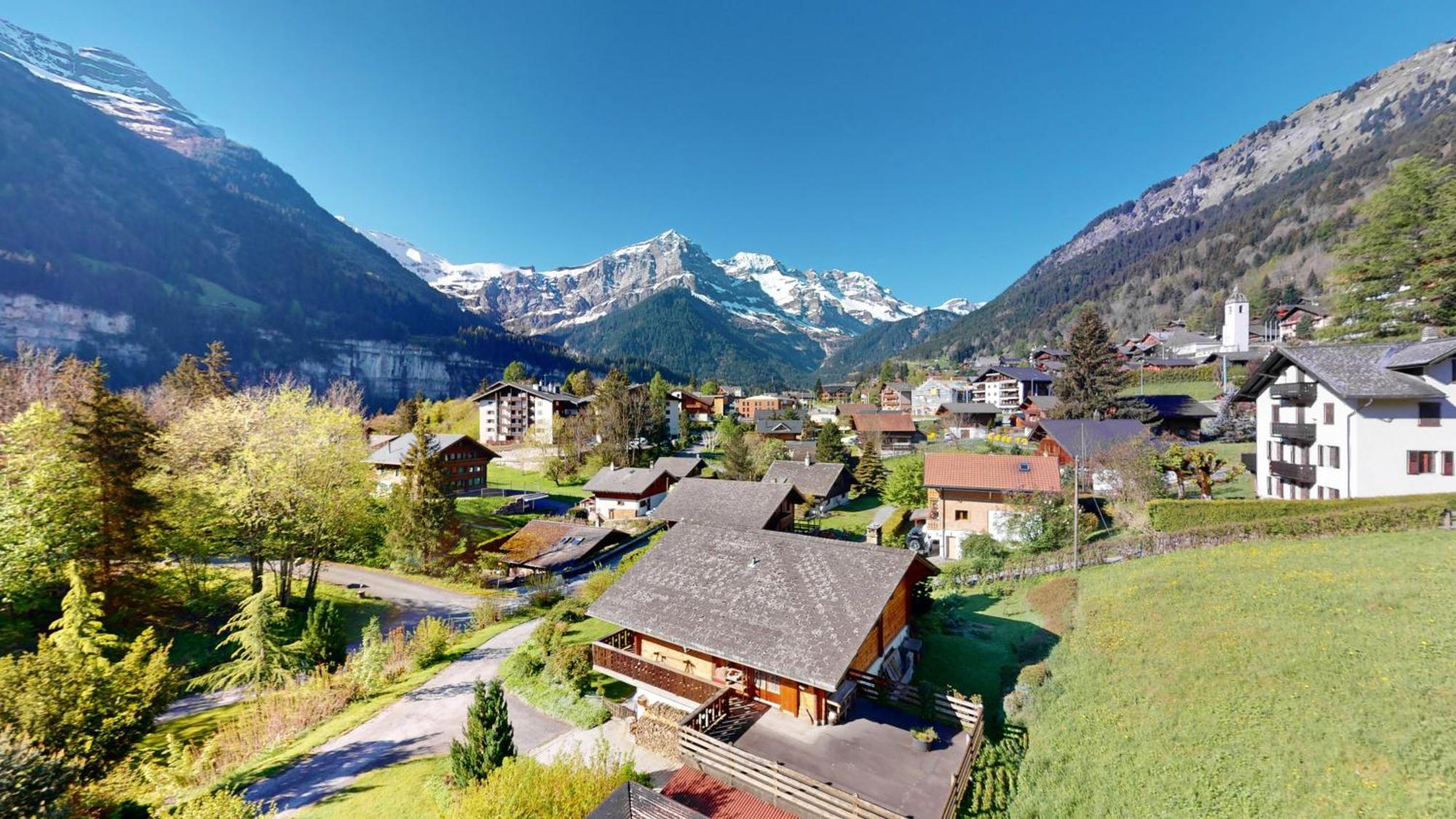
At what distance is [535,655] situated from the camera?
20.4 metres

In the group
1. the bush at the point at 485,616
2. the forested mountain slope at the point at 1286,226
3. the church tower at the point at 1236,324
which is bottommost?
the bush at the point at 485,616

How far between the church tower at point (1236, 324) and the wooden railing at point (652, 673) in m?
116

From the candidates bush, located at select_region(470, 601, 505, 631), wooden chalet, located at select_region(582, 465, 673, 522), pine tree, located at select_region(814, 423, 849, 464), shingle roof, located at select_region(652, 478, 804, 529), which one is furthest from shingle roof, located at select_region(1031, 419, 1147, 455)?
bush, located at select_region(470, 601, 505, 631)

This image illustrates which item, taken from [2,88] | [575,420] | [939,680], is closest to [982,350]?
[575,420]

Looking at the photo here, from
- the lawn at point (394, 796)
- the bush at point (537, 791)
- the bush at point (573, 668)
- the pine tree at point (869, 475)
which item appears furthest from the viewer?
the pine tree at point (869, 475)

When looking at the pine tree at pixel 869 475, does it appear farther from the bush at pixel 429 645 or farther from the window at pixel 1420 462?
the bush at pixel 429 645

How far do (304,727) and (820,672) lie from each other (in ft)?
61.0

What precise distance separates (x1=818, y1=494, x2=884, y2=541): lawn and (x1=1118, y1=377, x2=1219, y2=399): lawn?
4756 centimetres

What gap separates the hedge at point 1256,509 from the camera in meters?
21.4

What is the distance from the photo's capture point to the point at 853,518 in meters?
50.5

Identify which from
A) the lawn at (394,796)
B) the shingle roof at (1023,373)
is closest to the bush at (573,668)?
the lawn at (394,796)

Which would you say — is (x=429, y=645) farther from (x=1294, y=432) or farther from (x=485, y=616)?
(x=1294, y=432)

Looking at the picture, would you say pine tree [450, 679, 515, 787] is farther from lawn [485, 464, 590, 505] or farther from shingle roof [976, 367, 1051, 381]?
shingle roof [976, 367, 1051, 381]

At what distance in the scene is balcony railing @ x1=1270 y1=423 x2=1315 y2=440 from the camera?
92.9 feet
